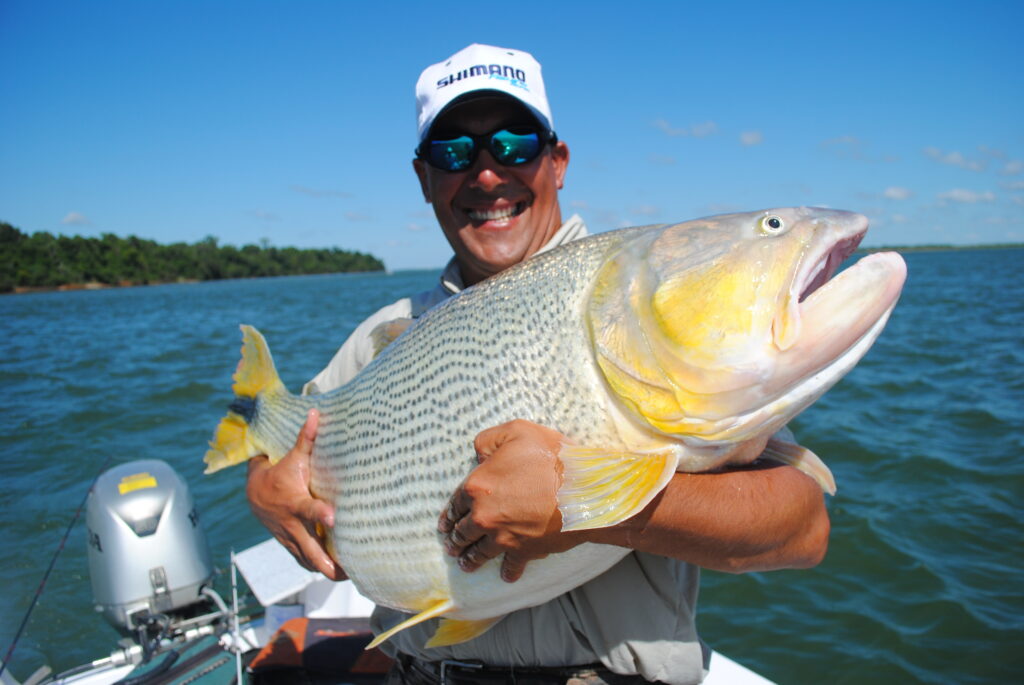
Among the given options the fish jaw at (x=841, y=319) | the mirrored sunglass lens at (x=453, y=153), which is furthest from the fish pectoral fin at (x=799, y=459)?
the mirrored sunglass lens at (x=453, y=153)

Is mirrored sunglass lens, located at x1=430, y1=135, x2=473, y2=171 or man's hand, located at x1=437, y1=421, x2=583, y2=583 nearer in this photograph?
man's hand, located at x1=437, y1=421, x2=583, y2=583

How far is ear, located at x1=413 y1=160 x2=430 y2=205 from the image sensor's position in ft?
9.11

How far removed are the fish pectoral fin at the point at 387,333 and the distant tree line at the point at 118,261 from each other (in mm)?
91124

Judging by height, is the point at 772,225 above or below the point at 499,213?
below

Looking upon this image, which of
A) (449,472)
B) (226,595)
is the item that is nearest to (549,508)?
(449,472)

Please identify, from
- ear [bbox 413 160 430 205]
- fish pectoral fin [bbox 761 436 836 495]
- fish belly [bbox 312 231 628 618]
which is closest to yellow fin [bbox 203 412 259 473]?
fish belly [bbox 312 231 628 618]

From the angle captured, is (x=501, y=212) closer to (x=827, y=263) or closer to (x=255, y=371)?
(x=827, y=263)

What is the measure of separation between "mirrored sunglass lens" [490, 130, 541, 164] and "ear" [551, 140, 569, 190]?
28 centimetres

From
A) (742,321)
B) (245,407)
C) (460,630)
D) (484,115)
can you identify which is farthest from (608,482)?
(245,407)

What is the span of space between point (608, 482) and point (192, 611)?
4020 millimetres

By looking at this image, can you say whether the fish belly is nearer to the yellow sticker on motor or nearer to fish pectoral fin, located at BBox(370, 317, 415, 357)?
fish pectoral fin, located at BBox(370, 317, 415, 357)

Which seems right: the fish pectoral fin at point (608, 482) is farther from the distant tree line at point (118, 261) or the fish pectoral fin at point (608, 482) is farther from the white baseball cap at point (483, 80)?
the distant tree line at point (118, 261)

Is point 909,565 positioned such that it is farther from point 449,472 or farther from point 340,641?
point 449,472

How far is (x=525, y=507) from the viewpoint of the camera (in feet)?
5.01
